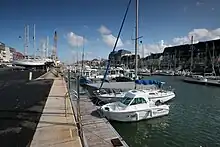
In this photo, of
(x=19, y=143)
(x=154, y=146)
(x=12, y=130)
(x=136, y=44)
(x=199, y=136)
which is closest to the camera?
(x=19, y=143)

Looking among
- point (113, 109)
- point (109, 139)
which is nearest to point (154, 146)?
point (109, 139)

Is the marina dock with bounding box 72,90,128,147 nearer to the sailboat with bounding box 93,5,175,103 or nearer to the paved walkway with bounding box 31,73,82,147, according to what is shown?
the paved walkway with bounding box 31,73,82,147

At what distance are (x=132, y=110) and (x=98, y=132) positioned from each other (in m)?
4.03

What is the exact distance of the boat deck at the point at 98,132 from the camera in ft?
27.6

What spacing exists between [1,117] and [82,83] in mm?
23032

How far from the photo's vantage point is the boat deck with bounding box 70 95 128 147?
841 cm

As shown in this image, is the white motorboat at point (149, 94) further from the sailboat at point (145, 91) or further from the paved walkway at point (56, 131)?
the paved walkway at point (56, 131)

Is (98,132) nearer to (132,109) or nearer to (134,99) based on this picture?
(132,109)

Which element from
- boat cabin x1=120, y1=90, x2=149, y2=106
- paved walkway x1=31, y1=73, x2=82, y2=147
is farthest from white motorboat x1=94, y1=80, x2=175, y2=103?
paved walkway x1=31, y1=73, x2=82, y2=147

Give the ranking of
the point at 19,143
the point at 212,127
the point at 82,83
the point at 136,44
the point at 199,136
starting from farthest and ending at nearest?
the point at 82,83
the point at 136,44
the point at 212,127
the point at 199,136
the point at 19,143

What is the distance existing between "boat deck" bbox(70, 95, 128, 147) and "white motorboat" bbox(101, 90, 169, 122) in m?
0.89

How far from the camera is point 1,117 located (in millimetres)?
10156

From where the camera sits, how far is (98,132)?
32.1 ft

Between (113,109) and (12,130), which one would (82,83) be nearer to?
(113,109)
